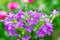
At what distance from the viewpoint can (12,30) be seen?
A: 1720 millimetres

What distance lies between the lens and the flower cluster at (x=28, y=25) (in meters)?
1.69

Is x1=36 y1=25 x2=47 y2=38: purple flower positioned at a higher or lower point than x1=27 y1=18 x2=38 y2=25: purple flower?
lower

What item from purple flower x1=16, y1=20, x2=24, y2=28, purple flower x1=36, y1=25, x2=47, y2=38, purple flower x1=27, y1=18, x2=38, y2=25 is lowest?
purple flower x1=36, y1=25, x2=47, y2=38

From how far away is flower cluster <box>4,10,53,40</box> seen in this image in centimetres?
169

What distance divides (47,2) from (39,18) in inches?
70.9

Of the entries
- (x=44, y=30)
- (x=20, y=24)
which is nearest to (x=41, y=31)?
(x=44, y=30)

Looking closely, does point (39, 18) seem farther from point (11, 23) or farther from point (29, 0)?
point (29, 0)

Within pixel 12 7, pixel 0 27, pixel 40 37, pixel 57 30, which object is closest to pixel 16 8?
pixel 12 7

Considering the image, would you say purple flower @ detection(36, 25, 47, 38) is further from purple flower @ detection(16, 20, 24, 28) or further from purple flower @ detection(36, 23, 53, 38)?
purple flower @ detection(16, 20, 24, 28)

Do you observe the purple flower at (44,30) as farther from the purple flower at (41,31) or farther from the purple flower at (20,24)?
the purple flower at (20,24)

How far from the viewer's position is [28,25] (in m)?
1.69

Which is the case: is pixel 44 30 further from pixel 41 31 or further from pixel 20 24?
pixel 20 24

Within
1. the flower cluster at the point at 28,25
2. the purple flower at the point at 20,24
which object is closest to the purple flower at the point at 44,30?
the flower cluster at the point at 28,25

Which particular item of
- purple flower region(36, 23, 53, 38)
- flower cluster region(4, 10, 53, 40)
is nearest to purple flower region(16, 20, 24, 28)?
flower cluster region(4, 10, 53, 40)
